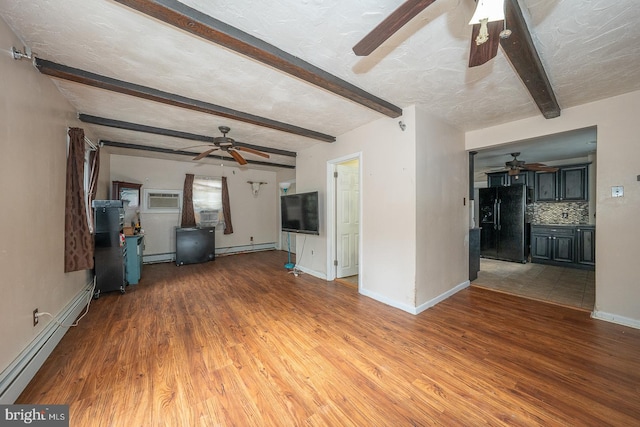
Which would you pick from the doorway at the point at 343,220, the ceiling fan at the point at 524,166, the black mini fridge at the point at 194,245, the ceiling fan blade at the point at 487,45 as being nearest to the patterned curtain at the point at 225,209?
the black mini fridge at the point at 194,245

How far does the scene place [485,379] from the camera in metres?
1.77

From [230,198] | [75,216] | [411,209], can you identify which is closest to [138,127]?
[75,216]

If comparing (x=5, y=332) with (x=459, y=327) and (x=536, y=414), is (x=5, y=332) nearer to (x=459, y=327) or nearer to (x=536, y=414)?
(x=536, y=414)

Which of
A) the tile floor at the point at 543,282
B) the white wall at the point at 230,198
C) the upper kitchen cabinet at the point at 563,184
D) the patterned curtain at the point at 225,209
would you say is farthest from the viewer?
the patterned curtain at the point at 225,209

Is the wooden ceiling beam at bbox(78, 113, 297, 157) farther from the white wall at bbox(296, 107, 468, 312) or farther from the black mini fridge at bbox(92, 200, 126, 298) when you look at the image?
the white wall at bbox(296, 107, 468, 312)

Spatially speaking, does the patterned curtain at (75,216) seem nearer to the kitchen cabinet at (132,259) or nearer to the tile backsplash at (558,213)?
the kitchen cabinet at (132,259)

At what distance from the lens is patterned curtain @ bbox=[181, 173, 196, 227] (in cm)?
606

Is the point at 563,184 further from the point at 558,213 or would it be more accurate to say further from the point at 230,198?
the point at 230,198

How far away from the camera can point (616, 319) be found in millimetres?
2588

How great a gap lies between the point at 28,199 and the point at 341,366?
285 centimetres

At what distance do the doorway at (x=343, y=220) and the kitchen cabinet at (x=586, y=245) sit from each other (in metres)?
4.72

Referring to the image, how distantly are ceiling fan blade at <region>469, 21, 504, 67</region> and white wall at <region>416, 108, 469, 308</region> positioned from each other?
157 centimetres

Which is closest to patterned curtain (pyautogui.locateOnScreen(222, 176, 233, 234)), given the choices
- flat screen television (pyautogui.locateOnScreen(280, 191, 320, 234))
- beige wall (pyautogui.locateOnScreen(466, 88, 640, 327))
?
flat screen television (pyautogui.locateOnScreen(280, 191, 320, 234))

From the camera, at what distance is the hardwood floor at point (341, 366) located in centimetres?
148
